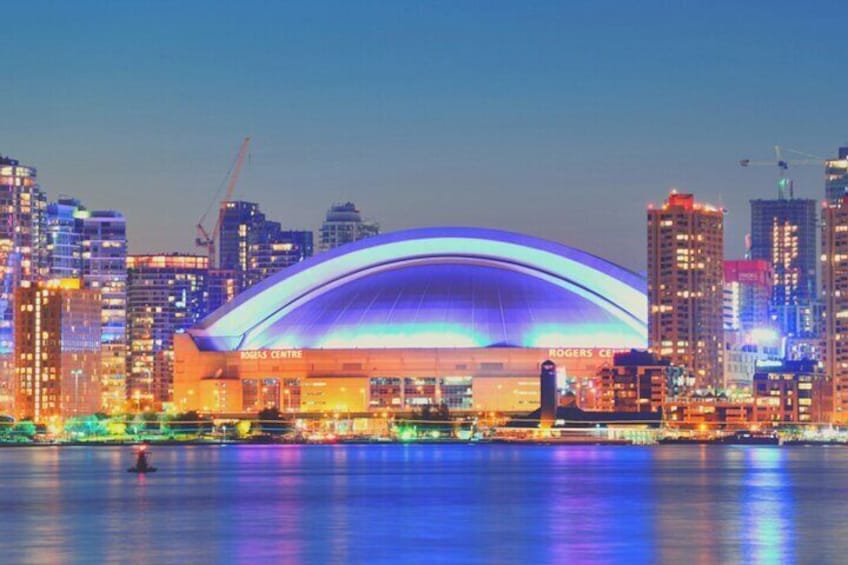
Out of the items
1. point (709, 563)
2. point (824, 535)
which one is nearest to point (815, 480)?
point (824, 535)

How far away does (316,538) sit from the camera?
75.2 m

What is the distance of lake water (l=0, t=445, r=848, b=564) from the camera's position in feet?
230

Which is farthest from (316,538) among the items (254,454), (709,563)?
(254,454)

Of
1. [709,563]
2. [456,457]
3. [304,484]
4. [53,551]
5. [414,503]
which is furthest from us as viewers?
[456,457]

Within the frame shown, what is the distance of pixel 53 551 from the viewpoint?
71125 millimetres

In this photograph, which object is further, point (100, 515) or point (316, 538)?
point (100, 515)

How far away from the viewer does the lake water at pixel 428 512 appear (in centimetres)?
7019

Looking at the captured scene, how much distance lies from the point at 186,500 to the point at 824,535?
33.3m

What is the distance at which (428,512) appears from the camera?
89.1 meters

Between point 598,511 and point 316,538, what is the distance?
17.4m

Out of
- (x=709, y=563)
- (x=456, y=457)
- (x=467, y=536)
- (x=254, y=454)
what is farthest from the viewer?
(x=254, y=454)

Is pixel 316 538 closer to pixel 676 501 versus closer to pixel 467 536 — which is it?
pixel 467 536

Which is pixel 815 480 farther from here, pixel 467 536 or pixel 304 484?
pixel 467 536

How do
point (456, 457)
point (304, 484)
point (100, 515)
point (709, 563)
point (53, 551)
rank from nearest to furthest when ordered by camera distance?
point (709, 563)
point (53, 551)
point (100, 515)
point (304, 484)
point (456, 457)
